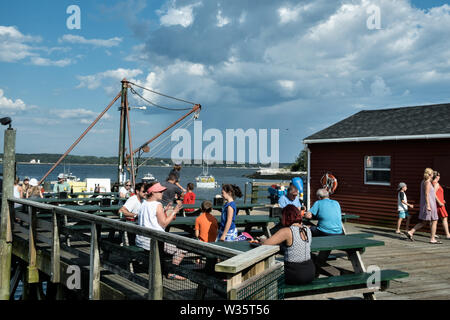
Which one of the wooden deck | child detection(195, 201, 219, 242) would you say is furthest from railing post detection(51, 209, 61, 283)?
the wooden deck

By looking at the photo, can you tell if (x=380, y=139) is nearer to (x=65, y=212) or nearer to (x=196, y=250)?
(x=65, y=212)

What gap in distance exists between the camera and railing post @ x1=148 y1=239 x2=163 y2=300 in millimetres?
4395

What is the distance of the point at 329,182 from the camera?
51.9 feet

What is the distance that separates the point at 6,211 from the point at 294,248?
6710 millimetres

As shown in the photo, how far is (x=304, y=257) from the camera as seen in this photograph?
482 cm

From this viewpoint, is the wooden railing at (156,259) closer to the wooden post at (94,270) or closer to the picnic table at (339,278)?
the wooden post at (94,270)

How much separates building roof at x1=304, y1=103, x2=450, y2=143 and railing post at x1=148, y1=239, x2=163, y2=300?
10436 mm

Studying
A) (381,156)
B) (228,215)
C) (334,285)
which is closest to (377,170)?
(381,156)

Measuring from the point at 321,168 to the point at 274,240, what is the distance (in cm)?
1192

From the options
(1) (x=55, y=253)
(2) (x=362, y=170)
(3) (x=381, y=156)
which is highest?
(3) (x=381, y=156)

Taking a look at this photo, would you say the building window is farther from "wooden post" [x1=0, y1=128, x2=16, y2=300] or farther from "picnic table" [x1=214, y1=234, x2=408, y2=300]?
"wooden post" [x1=0, y1=128, x2=16, y2=300]

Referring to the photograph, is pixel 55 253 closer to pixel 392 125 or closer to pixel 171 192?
pixel 171 192
